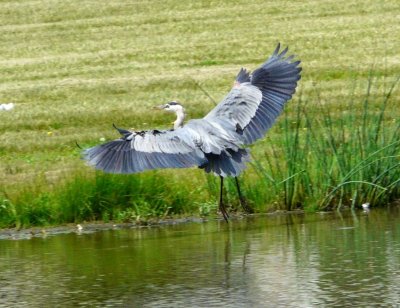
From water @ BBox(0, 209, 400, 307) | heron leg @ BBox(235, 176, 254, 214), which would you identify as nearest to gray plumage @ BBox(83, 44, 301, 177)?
heron leg @ BBox(235, 176, 254, 214)

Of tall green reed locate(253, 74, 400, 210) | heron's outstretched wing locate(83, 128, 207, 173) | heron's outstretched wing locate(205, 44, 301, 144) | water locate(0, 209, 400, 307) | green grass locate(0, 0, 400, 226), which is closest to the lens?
water locate(0, 209, 400, 307)

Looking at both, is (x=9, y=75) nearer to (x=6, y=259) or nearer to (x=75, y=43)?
(x=75, y=43)

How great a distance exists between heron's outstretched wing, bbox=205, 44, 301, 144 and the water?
844mm

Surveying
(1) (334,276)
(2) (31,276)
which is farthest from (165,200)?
(1) (334,276)

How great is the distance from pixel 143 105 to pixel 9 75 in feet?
14.7

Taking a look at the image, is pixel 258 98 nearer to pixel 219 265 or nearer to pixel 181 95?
pixel 219 265

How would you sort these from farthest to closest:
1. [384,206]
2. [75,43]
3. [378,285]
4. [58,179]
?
[75,43] → [58,179] → [384,206] → [378,285]

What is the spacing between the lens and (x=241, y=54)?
2147 cm

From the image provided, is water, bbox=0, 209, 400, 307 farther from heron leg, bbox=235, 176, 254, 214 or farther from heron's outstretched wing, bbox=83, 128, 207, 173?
heron's outstretched wing, bbox=83, 128, 207, 173

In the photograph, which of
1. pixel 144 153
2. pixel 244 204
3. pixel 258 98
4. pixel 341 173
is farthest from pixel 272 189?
pixel 144 153

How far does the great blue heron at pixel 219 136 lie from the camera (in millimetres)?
8891

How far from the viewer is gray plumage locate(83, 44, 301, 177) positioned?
889 cm

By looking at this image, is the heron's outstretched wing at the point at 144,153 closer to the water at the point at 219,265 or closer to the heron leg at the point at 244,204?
the water at the point at 219,265

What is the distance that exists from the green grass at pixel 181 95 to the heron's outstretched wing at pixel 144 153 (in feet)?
4.08
